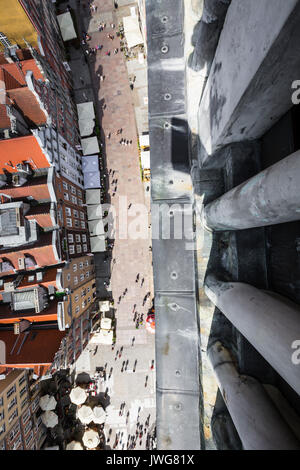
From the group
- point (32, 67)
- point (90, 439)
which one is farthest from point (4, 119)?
point (90, 439)

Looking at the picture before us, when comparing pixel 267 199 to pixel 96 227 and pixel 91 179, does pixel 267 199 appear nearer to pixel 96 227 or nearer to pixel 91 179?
pixel 96 227

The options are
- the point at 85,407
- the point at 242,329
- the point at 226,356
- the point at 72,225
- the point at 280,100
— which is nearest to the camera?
the point at 280,100

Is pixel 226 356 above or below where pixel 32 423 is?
above

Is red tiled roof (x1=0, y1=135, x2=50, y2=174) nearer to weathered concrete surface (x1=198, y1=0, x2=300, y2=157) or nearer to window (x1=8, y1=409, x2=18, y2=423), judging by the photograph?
weathered concrete surface (x1=198, y1=0, x2=300, y2=157)

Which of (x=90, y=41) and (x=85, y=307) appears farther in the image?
(x=90, y=41)

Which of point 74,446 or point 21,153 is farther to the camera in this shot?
point 74,446

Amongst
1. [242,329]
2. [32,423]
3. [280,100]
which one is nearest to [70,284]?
[32,423]

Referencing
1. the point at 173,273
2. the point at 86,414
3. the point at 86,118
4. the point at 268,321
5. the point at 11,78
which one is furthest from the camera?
the point at 86,118

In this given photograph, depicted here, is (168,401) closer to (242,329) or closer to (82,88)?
(242,329)
